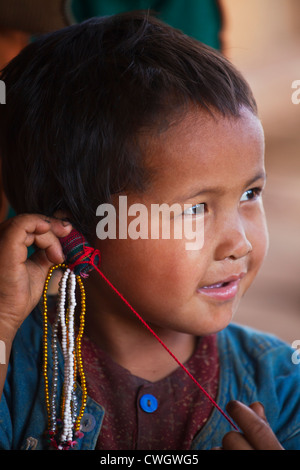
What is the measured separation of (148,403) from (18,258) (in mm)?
355

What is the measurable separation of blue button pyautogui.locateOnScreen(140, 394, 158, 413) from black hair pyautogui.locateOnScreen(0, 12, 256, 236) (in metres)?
0.31

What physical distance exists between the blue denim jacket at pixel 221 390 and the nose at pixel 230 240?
0.92ft

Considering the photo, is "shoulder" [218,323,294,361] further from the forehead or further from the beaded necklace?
the forehead

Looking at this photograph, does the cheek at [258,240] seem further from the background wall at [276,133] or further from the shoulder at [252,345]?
the background wall at [276,133]

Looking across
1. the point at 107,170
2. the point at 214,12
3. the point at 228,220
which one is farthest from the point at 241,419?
the point at 214,12

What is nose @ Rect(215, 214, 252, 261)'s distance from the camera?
2.94ft

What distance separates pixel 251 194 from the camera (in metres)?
0.99

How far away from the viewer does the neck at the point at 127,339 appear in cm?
103

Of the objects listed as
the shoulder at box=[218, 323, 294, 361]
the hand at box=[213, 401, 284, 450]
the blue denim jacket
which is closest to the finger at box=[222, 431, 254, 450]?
the hand at box=[213, 401, 284, 450]

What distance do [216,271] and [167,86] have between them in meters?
0.31

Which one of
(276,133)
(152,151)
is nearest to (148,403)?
(152,151)

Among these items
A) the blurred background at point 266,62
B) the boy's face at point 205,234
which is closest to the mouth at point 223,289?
the boy's face at point 205,234

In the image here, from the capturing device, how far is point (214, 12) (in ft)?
4.42
